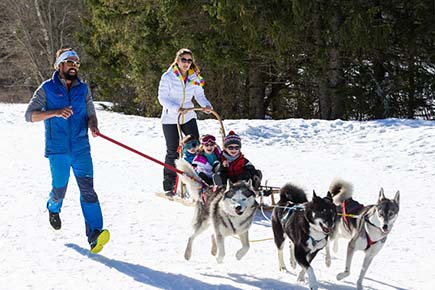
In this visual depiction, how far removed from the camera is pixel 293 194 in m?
4.84

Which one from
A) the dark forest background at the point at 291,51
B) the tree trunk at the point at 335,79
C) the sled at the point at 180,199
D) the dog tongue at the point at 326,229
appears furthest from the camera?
the tree trunk at the point at 335,79

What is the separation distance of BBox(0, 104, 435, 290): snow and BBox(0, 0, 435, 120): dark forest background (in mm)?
2061

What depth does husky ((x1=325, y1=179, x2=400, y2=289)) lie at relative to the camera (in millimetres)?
4090

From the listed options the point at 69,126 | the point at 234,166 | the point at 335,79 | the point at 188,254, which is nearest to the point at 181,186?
the point at 234,166

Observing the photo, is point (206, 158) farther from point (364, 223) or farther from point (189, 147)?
point (364, 223)

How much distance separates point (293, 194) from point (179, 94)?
276cm

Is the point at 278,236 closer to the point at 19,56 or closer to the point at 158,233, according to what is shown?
the point at 158,233

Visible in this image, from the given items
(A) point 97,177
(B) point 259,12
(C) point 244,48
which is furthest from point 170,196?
(C) point 244,48

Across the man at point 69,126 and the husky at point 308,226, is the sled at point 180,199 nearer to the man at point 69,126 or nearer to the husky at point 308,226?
the man at point 69,126

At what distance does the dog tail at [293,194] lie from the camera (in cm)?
481

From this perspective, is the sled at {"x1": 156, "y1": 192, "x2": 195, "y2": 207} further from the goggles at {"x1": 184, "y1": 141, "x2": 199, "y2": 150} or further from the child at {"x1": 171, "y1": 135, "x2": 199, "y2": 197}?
the goggles at {"x1": 184, "y1": 141, "x2": 199, "y2": 150}

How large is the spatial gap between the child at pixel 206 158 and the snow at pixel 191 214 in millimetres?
677

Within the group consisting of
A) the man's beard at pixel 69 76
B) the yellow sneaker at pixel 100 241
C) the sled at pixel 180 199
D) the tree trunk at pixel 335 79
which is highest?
the tree trunk at pixel 335 79

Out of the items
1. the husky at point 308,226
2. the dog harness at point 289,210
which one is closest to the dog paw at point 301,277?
the husky at point 308,226
